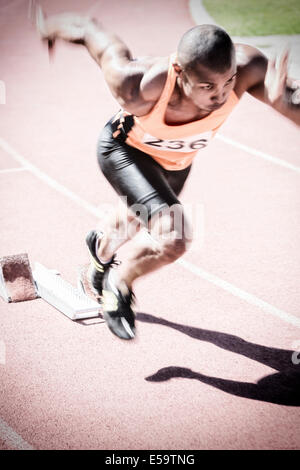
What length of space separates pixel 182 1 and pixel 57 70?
6.61 metres

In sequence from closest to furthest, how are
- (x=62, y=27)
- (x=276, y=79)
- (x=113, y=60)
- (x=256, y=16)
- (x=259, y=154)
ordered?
(x=276, y=79), (x=113, y=60), (x=62, y=27), (x=259, y=154), (x=256, y=16)

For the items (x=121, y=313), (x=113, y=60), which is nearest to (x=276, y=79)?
(x=113, y=60)

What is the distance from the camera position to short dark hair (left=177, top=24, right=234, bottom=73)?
10.1 ft

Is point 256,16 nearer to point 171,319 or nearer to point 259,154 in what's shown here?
point 259,154

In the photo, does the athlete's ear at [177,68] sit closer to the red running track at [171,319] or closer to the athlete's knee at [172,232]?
the athlete's knee at [172,232]

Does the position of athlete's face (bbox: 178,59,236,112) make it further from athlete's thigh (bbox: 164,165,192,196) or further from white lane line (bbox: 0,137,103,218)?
white lane line (bbox: 0,137,103,218)

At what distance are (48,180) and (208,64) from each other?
431 centimetres

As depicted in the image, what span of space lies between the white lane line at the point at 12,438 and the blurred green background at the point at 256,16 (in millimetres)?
11493

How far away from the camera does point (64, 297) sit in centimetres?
451

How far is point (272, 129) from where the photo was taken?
27.9 ft

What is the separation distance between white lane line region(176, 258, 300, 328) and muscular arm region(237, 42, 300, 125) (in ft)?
5.95

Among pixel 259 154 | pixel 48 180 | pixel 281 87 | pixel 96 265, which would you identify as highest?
pixel 281 87
